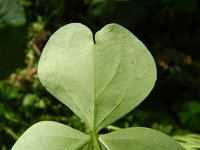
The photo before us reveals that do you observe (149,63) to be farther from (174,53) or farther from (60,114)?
(174,53)

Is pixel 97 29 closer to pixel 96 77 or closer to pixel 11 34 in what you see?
pixel 11 34

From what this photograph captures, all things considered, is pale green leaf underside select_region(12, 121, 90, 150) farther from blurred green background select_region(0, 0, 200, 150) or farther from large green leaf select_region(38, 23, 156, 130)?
blurred green background select_region(0, 0, 200, 150)

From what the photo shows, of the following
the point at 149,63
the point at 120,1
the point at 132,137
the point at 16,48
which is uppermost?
the point at 120,1

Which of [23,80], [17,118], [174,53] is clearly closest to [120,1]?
[174,53]

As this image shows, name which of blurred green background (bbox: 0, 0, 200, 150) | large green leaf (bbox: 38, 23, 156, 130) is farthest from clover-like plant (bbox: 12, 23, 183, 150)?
blurred green background (bbox: 0, 0, 200, 150)

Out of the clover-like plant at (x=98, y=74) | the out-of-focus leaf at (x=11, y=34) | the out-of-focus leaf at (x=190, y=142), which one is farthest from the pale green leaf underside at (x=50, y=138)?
the out-of-focus leaf at (x=11, y=34)

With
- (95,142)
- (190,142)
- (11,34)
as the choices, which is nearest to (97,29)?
(11,34)

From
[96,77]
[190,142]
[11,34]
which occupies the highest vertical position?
[11,34]
